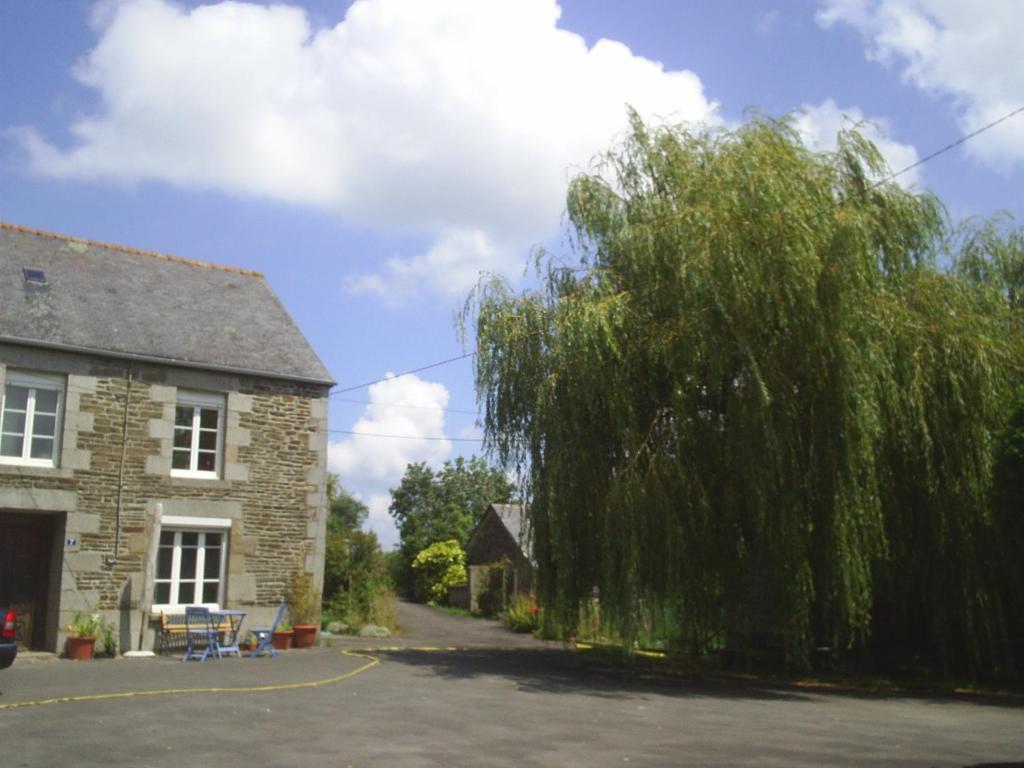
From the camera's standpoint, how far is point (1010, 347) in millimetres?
13742

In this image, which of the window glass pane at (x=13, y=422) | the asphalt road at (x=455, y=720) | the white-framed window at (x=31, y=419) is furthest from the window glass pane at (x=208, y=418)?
the asphalt road at (x=455, y=720)

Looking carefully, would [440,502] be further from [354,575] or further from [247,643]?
[247,643]

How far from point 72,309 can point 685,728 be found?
12149mm

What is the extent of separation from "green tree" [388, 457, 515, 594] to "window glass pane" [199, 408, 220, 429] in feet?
80.4

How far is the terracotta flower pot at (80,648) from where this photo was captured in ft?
47.4

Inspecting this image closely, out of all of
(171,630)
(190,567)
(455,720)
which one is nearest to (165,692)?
(455,720)

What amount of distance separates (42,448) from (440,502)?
32.4 metres

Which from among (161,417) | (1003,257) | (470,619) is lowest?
(470,619)

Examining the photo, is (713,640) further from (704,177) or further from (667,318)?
(704,177)

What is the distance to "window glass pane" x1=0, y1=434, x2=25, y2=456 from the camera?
48.5 ft

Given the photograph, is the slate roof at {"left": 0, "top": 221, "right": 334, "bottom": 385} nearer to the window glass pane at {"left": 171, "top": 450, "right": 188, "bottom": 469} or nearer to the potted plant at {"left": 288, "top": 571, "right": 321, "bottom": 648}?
the window glass pane at {"left": 171, "top": 450, "right": 188, "bottom": 469}

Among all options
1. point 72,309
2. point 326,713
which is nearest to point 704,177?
point 326,713

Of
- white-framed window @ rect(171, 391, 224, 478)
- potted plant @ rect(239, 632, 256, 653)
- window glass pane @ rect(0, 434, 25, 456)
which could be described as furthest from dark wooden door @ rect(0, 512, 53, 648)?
potted plant @ rect(239, 632, 256, 653)

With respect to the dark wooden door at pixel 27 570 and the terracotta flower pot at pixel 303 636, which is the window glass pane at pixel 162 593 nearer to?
the dark wooden door at pixel 27 570
